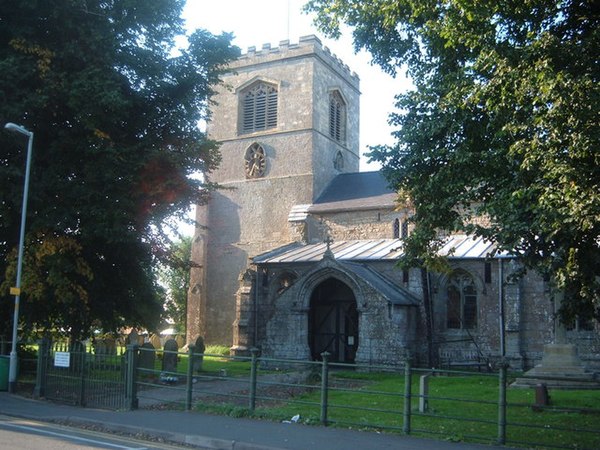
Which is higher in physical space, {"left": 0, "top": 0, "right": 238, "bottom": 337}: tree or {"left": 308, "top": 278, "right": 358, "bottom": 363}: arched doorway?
{"left": 0, "top": 0, "right": 238, "bottom": 337}: tree

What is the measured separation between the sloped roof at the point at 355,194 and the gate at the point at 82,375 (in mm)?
20440

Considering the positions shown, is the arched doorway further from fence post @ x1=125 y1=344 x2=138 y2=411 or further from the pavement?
the pavement

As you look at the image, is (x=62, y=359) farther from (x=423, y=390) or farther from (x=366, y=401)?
(x=423, y=390)

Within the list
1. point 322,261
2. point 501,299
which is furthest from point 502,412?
point 322,261

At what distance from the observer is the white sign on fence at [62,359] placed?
580 inches

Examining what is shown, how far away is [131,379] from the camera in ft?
44.5

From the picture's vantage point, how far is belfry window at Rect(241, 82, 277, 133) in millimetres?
39312

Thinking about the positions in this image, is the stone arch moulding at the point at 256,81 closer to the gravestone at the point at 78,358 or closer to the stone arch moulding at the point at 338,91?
the stone arch moulding at the point at 338,91

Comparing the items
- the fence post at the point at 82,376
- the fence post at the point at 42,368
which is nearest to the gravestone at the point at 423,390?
the fence post at the point at 82,376

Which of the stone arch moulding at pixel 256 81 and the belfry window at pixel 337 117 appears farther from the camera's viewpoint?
the belfry window at pixel 337 117

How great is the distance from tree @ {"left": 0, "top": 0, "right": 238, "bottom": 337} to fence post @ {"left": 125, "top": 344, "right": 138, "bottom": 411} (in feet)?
15.9

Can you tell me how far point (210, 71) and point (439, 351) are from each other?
14383 mm

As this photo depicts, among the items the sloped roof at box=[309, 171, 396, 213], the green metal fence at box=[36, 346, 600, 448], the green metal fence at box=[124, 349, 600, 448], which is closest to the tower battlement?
the sloped roof at box=[309, 171, 396, 213]

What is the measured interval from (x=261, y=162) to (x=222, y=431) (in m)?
28.9
